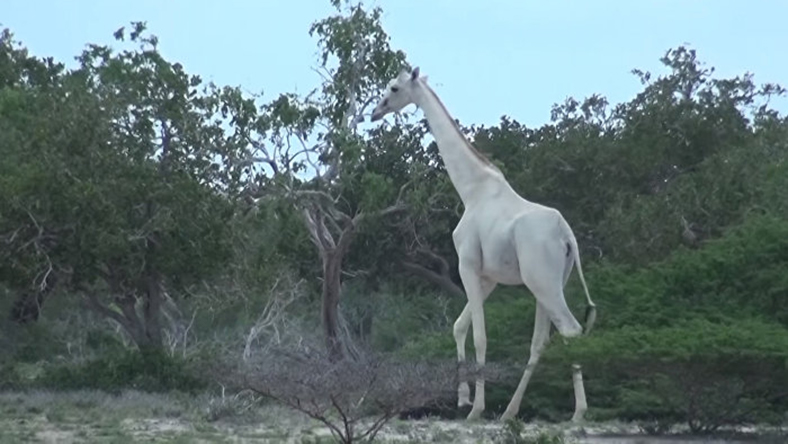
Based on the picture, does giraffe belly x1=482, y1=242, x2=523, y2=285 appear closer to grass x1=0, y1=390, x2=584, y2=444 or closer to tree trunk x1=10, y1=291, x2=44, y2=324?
grass x1=0, y1=390, x2=584, y2=444

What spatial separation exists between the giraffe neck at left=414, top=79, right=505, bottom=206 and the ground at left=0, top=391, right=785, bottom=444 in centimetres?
315

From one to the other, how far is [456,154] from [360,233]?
17.1 meters

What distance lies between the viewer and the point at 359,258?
135ft

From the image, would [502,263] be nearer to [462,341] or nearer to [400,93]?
Answer: [462,341]

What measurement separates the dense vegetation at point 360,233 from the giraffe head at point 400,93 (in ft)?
12.1

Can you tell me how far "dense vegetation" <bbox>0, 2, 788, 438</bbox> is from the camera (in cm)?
2103

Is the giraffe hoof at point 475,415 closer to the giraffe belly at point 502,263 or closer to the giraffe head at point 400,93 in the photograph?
the giraffe belly at point 502,263

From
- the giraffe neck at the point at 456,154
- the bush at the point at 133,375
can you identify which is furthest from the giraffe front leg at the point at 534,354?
the bush at the point at 133,375

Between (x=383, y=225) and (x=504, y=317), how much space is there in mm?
14440

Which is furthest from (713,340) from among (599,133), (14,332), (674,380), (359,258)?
(599,133)

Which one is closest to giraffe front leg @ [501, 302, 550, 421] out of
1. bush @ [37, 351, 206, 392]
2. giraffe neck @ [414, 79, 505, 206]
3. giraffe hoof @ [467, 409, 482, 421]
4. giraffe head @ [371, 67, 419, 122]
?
giraffe hoof @ [467, 409, 482, 421]

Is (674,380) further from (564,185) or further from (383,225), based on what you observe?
(564,185)

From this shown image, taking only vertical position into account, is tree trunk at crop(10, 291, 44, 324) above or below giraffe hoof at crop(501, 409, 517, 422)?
above

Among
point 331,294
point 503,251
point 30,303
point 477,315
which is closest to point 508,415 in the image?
point 477,315
